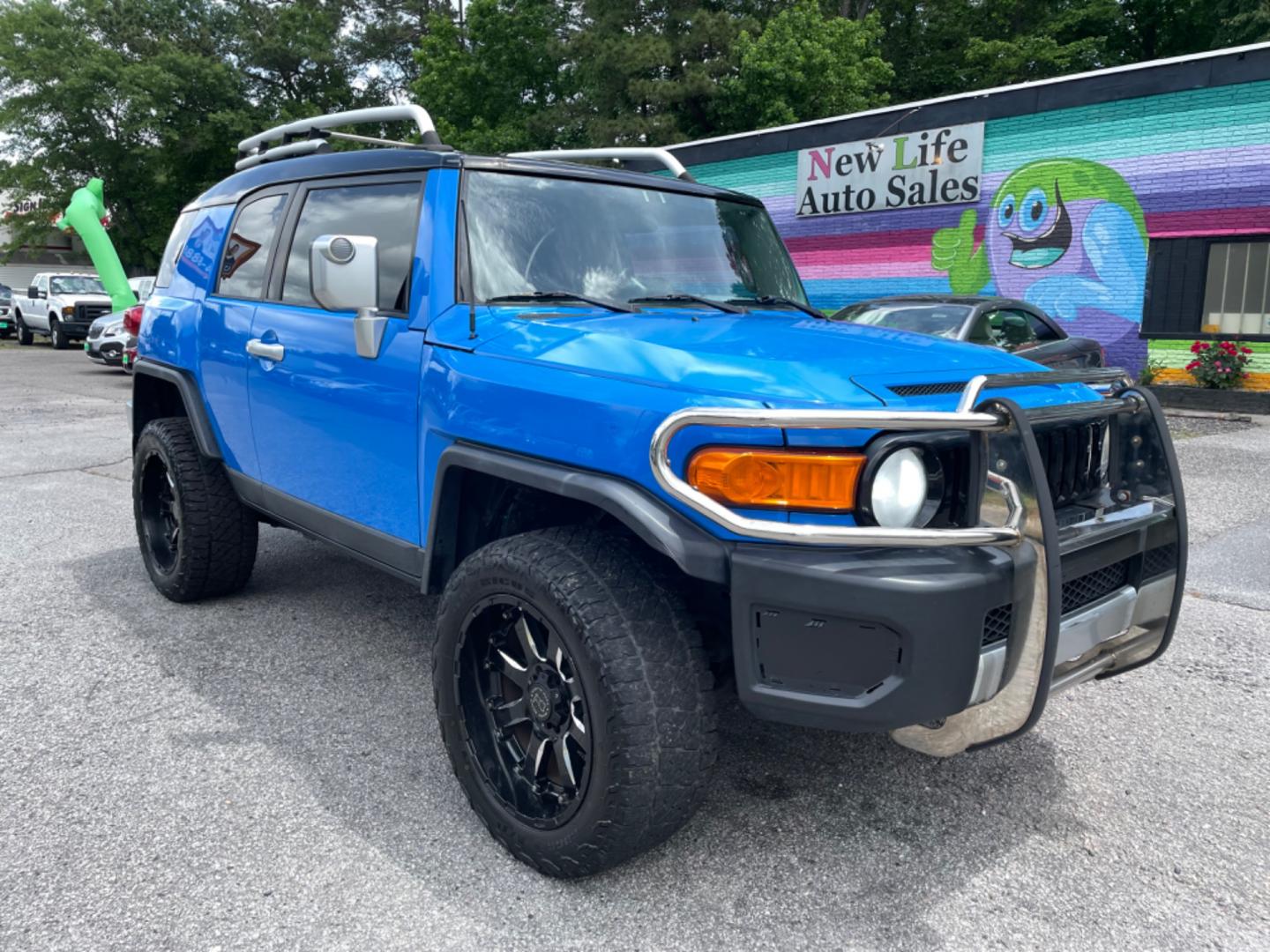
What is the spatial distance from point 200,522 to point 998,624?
3.48 m

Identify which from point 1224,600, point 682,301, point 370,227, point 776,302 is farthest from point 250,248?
point 1224,600

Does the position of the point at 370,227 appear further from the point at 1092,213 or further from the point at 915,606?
the point at 1092,213

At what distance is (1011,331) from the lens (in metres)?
9.42

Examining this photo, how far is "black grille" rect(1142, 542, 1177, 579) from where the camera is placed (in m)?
2.70

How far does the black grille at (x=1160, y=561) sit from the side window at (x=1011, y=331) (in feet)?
21.8

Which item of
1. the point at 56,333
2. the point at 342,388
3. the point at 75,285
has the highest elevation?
the point at 75,285

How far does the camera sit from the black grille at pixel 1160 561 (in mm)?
2699

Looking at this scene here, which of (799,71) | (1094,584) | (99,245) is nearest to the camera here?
(1094,584)

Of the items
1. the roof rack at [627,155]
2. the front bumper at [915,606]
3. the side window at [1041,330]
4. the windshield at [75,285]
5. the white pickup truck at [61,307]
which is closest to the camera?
the front bumper at [915,606]

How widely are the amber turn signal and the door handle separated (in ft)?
6.78

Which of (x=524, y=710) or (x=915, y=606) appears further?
(x=524, y=710)

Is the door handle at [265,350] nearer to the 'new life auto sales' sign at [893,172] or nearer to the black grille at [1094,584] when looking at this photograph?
the black grille at [1094,584]

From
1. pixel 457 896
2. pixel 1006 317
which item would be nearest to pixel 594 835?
pixel 457 896

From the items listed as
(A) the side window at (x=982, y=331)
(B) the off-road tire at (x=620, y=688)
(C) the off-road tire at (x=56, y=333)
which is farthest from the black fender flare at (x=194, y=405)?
(C) the off-road tire at (x=56, y=333)
